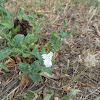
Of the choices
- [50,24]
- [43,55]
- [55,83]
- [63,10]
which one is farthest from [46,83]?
[63,10]

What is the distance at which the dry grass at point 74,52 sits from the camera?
4.12 feet

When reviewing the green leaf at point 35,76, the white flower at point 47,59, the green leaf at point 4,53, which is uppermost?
the green leaf at point 4,53

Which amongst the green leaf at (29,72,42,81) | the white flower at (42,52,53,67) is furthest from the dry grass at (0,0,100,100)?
the white flower at (42,52,53,67)

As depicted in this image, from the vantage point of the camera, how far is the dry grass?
1.26m

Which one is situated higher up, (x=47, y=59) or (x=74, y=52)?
(x=47, y=59)

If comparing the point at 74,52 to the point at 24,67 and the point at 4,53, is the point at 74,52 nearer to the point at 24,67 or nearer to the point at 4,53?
the point at 24,67

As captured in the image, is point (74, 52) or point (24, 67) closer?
point (24, 67)

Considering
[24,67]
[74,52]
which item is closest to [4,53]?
[24,67]

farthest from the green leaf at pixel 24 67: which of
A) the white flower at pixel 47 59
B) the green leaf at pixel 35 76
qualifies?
the white flower at pixel 47 59

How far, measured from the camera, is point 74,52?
5.16 ft

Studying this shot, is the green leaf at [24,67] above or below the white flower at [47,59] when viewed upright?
below

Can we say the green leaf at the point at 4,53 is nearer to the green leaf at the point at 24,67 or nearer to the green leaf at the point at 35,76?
the green leaf at the point at 24,67

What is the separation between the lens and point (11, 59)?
1.35 meters

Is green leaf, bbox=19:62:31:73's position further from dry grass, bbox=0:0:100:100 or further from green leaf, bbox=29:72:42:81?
dry grass, bbox=0:0:100:100
